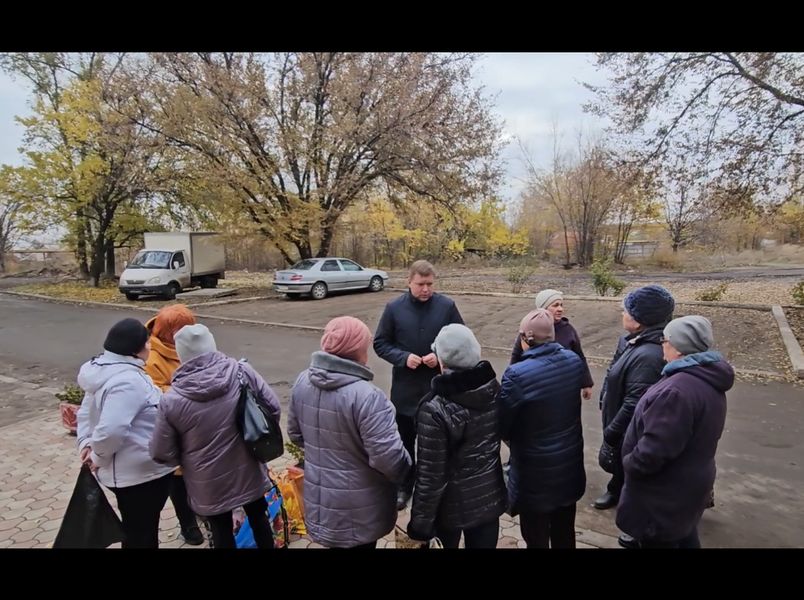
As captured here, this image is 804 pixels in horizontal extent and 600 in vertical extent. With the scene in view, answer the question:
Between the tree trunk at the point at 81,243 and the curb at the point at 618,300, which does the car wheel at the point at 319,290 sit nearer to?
the curb at the point at 618,300

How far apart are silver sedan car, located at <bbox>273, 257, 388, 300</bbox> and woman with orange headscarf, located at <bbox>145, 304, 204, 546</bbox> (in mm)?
13628

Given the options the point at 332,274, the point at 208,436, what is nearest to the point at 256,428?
the point at 208,436

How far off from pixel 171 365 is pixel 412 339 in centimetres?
164

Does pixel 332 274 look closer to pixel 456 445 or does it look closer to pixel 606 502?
pixel 606 502

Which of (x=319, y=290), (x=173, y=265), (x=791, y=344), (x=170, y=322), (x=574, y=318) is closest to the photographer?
(x=170, y=322)

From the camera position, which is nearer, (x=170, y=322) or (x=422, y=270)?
(x=170, y=322)

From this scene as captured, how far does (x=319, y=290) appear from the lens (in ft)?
55.8

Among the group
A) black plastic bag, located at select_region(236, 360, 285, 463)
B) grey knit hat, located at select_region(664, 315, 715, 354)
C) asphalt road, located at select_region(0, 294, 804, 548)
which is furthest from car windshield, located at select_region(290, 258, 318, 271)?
grey knit hat, located at select_region(664, 315, 715, 354)

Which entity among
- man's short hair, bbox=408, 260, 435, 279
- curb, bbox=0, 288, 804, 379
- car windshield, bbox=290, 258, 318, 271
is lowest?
curb, bbox=0, 288, 804, 379

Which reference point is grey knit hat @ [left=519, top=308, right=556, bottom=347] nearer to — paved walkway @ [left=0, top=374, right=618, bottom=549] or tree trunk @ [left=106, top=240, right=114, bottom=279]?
paved walkway @ [left=0, top=374, right=618, bottom=549]

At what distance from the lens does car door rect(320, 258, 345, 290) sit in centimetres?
1728
